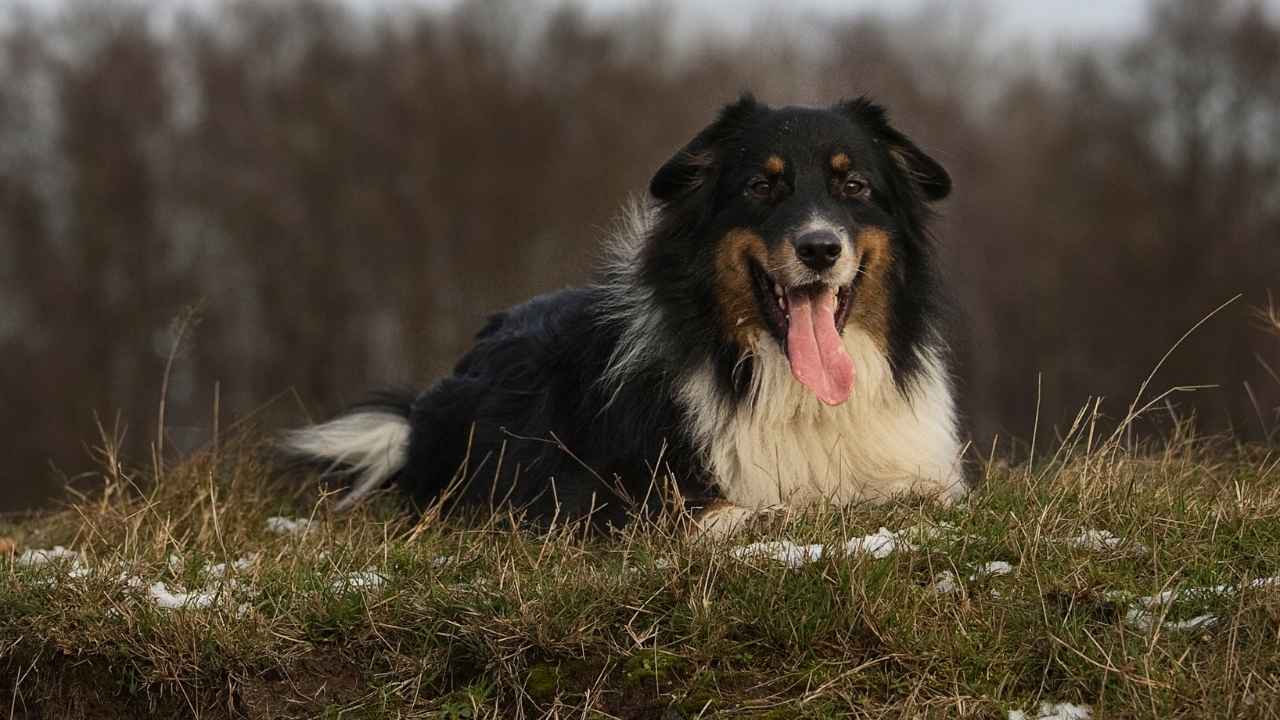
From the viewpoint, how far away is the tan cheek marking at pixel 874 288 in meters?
5.67

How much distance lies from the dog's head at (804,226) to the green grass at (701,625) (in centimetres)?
79

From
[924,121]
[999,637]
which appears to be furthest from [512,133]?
[999,637]

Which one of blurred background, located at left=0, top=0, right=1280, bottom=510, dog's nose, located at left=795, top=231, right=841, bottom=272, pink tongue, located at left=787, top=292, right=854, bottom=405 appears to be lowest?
blurred background, located at left=0, top=0, right=1280, bottom=510

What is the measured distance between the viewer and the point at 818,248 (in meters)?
5.31

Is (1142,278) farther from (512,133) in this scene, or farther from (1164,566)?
(1164,566)

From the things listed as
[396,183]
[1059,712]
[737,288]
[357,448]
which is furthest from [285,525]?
[396,183]

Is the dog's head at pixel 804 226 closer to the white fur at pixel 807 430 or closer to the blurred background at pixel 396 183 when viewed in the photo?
the white fur at pixel 807 430

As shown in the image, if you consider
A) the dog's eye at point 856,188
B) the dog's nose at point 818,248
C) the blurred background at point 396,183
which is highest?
the dog's eye at point 856,188

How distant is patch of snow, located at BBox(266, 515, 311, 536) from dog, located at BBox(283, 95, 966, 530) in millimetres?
962

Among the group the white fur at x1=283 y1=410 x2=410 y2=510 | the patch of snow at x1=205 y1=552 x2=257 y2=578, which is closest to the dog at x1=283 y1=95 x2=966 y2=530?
the patch of snow at x1=205 y1=552 x2=257 y2=578

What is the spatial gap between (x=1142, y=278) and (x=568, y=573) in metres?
31.9

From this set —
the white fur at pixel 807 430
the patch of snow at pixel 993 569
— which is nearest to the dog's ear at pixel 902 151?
the white fur at pixel 807 430

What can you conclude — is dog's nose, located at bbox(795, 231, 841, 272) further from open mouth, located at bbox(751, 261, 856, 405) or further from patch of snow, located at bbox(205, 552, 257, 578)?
patch of snow, located at bbox(205, 552, 257, 578)

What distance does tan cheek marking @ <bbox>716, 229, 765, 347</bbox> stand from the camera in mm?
5625
